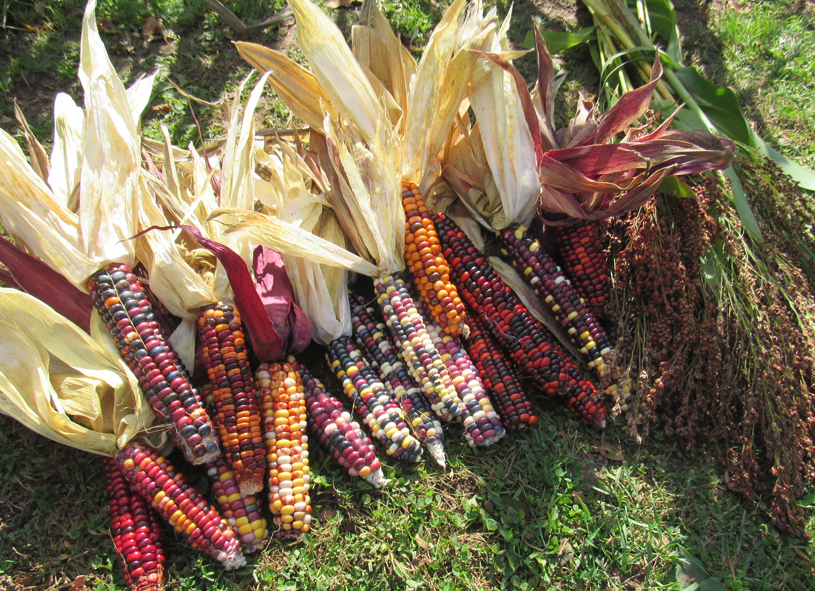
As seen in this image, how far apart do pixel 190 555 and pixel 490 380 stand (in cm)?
197

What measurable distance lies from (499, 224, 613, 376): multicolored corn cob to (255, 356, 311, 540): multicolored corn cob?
5.29 ft

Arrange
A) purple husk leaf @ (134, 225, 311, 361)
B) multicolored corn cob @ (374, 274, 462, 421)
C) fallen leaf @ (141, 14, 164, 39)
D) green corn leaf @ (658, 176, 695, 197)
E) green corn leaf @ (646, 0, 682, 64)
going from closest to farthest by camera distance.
Result: purple husk leaf @ (134, 225, 311, 361) < multicolored corn cob @ (374, 274, 462, 421) < green corn leaf @ (658, 176, 695, 197) < green corn leaf @ (646, 0, 682, 64) < fallen leaf @ (141, 14, 164, 39)

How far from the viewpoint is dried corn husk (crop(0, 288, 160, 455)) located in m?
2.44

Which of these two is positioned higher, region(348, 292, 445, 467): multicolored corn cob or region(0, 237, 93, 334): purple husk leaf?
region(0, 237, 93, 334): purple husk leaf

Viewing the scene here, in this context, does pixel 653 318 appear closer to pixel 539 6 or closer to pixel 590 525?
pixel 590 525

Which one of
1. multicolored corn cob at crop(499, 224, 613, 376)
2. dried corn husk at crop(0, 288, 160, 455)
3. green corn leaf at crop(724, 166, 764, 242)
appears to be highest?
green corn leaf at crop(724, 166, 764, 242)

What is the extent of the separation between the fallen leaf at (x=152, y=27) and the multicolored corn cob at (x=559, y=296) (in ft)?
14.1

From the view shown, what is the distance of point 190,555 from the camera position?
2623 mm

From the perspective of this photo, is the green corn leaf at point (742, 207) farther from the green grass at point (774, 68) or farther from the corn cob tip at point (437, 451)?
the corn cob tip at point (437, 451)

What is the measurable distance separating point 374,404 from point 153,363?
1.22m

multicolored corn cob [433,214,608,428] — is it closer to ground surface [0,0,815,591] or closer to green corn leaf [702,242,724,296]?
ground surface [0,0,815,591]

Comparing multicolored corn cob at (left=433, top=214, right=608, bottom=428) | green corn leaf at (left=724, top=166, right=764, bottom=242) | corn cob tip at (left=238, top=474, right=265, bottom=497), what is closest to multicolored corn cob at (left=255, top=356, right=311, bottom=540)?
corn cob tip at (left=238, top=474, right=265, bottom=497)

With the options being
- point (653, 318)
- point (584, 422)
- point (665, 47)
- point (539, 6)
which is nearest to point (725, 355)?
point (653, 318)

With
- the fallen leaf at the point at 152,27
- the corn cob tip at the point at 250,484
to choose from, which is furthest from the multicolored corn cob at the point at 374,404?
the fallen leaf at the point at 152,27
